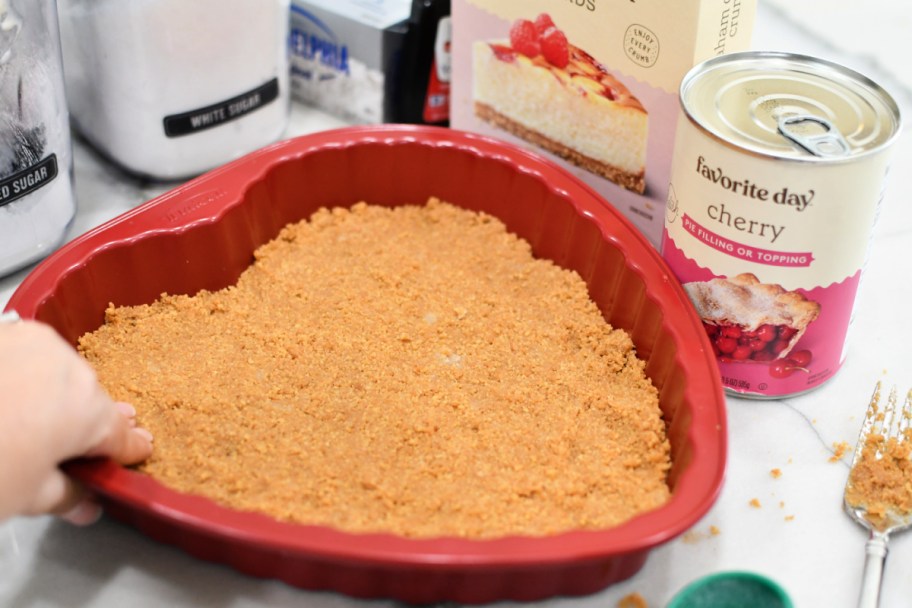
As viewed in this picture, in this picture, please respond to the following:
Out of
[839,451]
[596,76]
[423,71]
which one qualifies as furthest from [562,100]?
[839,451]

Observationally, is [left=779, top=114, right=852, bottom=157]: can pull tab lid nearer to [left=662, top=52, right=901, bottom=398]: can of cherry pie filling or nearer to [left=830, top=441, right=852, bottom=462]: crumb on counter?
[left=662, top=52, right=901, bottom=398]: can of cherry pie filling

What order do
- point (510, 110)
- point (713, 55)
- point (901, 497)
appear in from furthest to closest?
1. point (510, 110)
2. point (713, 55)
3. point (901, 497)

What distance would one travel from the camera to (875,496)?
2.50 ft

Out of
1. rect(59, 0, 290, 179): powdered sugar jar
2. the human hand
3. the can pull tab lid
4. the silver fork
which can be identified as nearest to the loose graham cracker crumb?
the silver fork

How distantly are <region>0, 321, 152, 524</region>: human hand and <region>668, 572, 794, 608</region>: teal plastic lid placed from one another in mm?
402

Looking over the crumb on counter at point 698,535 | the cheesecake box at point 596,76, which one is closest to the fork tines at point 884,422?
the crumb on counter at point 698,535

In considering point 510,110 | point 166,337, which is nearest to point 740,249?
point 510,110

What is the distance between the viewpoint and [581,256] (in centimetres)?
94

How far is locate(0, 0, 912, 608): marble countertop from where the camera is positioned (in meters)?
0.70

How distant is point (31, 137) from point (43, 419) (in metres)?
0.39

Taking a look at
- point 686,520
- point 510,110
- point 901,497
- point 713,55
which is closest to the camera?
point 686,520

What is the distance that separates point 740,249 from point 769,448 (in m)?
0.18

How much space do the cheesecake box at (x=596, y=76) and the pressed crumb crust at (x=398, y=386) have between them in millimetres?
110

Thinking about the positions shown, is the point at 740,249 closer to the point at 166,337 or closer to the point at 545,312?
the point at 545,312
